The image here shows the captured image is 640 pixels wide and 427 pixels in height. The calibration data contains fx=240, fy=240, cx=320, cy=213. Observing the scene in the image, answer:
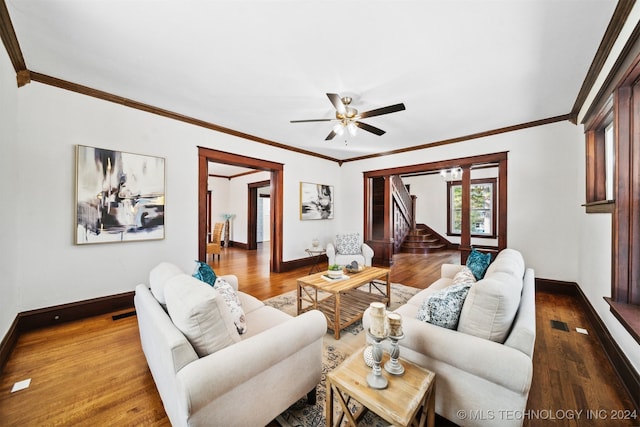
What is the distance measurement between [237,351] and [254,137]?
4.03 m

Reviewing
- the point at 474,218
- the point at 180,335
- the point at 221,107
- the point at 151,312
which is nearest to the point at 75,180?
the point at 221,107

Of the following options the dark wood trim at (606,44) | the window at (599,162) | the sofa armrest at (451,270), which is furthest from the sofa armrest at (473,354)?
the window at (599,162)

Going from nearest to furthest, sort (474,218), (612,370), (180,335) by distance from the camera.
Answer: (180,335) < (612,370) < (474,218)

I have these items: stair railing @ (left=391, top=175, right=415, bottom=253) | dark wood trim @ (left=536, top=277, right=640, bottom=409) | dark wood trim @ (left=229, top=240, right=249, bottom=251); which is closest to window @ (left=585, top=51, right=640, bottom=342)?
dark wood trim @ (left=536, top=277, right=640, bottom=409)

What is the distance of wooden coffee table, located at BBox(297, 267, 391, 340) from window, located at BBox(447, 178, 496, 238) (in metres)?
5.88

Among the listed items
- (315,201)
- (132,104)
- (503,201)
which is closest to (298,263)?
(315,201)

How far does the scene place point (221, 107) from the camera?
10.7 ft

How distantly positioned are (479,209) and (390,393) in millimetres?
8299

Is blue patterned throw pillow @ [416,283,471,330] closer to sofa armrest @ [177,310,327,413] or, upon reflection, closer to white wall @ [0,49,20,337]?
sofa armrest @ [177,310,327,413]

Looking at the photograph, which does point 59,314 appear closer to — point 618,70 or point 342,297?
point 342,297

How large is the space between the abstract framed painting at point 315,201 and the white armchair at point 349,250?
1.04 meters

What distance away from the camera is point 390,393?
1121mm

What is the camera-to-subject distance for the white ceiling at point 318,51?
1.71 m

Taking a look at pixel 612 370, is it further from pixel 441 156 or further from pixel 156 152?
pixel 156 152
